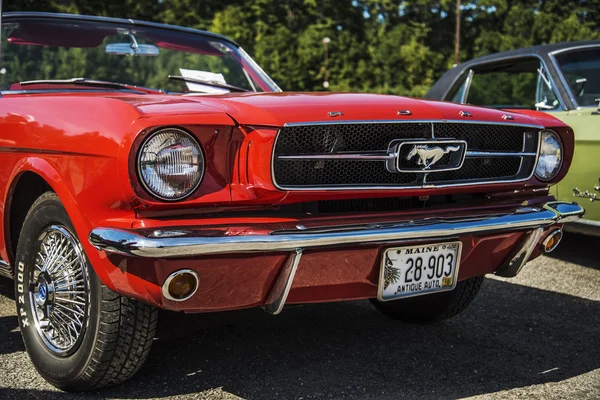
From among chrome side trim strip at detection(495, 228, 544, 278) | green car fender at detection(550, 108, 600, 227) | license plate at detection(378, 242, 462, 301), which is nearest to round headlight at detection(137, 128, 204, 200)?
license plate at detection(378, 242, 462, 301)

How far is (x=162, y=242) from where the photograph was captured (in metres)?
2.15

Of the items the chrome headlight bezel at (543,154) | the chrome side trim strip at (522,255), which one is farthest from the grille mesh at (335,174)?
the chrome headlight bezel at (543,154)

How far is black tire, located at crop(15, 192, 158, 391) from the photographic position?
2.45 metres

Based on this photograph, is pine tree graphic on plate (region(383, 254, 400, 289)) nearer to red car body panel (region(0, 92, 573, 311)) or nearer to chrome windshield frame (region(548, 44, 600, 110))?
red car body panel (region(0, 92, 573, 311))

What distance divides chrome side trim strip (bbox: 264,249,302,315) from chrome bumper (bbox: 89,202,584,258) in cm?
4

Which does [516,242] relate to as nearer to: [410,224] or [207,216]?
[410,224]

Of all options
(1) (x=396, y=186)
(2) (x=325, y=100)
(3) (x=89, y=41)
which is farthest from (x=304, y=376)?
(3) (x=89, y=41)

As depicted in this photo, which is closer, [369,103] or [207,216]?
[207,216]

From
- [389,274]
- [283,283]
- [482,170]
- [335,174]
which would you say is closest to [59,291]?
[283,283]

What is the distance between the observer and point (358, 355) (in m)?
A: 3.13

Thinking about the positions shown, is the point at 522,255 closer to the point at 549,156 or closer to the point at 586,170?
the point at 549,156

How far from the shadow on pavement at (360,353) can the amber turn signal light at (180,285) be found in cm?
55

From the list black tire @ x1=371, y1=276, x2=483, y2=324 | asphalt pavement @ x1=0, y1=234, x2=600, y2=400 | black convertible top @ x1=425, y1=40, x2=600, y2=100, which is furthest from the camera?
black convertible top @ x1=425, y1=40, x2=600, y2=100

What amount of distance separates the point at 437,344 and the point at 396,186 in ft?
3.52
